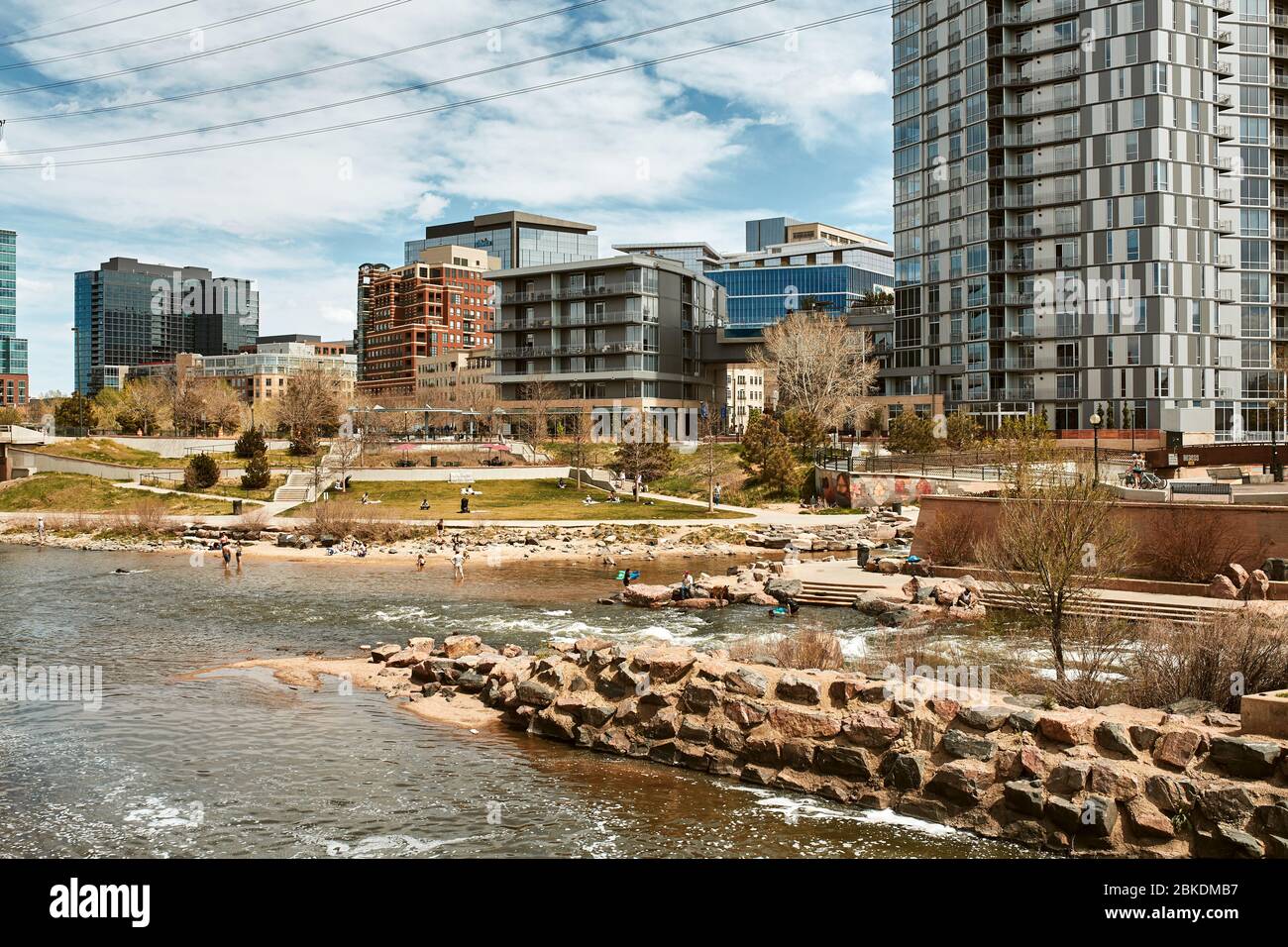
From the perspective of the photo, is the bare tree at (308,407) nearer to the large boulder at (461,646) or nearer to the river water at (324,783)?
the river water at (324,783)

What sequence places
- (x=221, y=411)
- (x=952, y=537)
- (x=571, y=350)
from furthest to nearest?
(x=571, y=350), (x=221, y=411), (x=952, y=537)

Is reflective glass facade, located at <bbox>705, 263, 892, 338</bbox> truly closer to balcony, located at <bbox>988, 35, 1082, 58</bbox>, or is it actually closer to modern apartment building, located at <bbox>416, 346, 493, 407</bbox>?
modern apartment building, located at <bbox>416, 346, 493, 407</bbox>

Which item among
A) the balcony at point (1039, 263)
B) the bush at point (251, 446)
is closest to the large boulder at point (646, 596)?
the bush at point (251, 446)

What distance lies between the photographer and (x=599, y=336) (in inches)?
4528

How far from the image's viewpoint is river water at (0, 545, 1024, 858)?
1523 centimetres

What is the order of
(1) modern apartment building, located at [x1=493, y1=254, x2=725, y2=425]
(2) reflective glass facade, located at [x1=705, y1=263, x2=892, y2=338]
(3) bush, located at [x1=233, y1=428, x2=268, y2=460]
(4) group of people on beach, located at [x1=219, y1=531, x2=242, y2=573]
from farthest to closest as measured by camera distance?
(2) reflective glass facade, located at [x1=705, y1=263, x2=892, y2=338], (1) modern apartment building, located at [x1=493, y1=254, x2=725, y2=425], (3) bush, located at [x1=233, y1=428, x2=268, y2=460], (4) group of people on beach, located at [x1=219, y1=531, x2=242, y2=573]

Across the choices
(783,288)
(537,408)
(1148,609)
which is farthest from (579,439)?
(783,288)

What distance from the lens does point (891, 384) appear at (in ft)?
349

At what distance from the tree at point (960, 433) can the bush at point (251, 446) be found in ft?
182

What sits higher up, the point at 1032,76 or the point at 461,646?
the point at 1032,76

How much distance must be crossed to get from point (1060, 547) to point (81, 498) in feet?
243

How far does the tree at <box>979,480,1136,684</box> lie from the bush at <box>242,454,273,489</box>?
198ft

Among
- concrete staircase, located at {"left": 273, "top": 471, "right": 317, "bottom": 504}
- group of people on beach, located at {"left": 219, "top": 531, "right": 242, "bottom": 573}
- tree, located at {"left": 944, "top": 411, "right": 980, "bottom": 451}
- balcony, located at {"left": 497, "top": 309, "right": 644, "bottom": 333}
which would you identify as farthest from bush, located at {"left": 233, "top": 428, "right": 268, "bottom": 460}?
tree, located at {"left": 944, "top": 411, "right": 980, "bottom": 451}

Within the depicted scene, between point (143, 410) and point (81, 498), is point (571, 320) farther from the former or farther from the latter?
point (81, 498)
